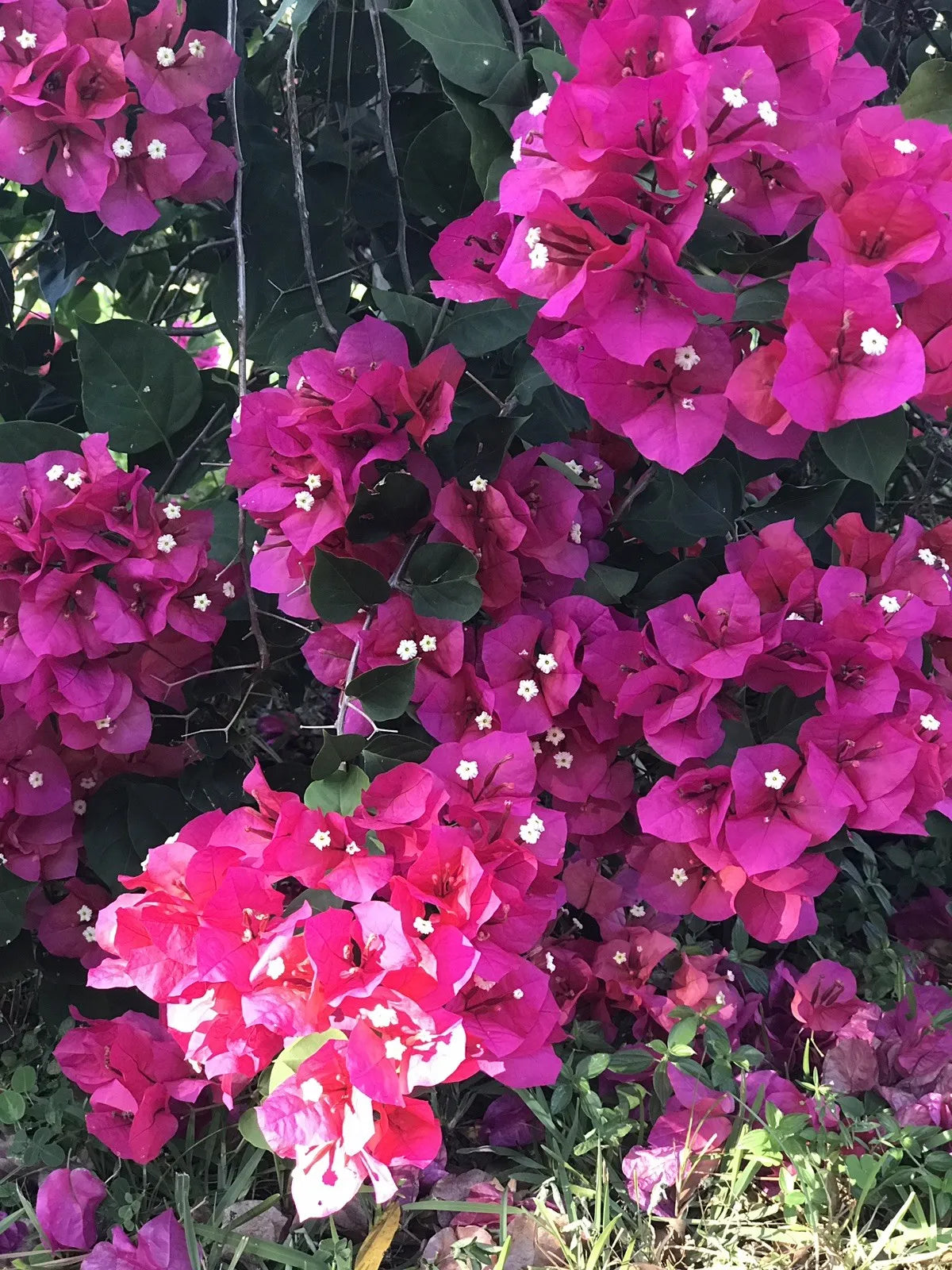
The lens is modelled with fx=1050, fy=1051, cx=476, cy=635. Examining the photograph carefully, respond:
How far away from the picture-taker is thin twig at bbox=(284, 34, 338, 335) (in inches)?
39.6

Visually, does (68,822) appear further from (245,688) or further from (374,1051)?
(374,1051)

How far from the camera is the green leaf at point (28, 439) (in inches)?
42.1

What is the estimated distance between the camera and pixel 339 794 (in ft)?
2.85

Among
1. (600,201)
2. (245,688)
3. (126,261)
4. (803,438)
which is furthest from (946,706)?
(126,261)

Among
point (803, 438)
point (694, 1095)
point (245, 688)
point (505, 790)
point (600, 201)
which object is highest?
point (600, 201)

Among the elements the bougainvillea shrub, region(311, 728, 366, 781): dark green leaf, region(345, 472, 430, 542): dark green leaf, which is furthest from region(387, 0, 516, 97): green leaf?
region(311, 728, 366, 781): dark green leaf

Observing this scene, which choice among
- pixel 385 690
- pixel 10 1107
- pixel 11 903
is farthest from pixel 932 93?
pixel 10 1107

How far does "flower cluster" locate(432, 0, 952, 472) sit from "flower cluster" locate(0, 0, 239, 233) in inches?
14.3

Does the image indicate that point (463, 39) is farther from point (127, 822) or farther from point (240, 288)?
point (127, 822)

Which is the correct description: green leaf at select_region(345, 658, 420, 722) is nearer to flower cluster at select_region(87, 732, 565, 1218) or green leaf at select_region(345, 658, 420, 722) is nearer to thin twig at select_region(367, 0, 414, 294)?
flower cluster at select_region(87, 732, 565, 1218)

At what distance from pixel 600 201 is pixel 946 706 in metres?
0.57

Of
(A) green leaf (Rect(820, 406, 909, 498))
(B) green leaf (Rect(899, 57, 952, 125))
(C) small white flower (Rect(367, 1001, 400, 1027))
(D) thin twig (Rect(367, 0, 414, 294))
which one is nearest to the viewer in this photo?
(C) small white flower (Rect(367, 1001, 400, 1027))

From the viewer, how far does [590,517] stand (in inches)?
43.5

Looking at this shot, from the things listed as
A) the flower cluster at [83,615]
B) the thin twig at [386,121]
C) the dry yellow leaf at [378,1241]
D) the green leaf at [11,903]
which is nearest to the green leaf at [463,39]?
the thin twig at [386,121]
